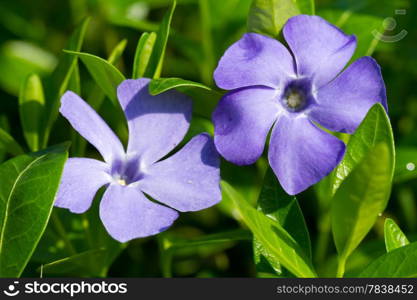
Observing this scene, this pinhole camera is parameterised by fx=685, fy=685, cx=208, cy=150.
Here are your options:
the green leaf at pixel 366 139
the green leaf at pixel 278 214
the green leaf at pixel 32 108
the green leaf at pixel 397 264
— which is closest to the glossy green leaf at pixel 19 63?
the green leaf at pixel 32 108

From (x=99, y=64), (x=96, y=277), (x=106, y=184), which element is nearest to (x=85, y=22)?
(x=99, y=64)

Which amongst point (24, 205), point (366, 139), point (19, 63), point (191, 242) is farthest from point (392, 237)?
point (19, 63)

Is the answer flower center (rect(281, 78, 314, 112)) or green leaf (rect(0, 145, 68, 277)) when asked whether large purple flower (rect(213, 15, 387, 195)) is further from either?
green leaf (rect(0, 145, 68, 277))

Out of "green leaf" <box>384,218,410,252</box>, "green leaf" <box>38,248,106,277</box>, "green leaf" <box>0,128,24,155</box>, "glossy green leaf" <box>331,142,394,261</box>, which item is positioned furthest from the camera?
"green leaf" <box>0,128,24,155</box>

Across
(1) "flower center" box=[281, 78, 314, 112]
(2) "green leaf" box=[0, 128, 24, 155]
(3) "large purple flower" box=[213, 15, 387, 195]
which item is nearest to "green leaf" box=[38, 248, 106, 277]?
(2) "green leaf" box=[0, 128, 24, 155]

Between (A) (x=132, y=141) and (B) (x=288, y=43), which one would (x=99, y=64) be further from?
(B) (x=288, y=43)
